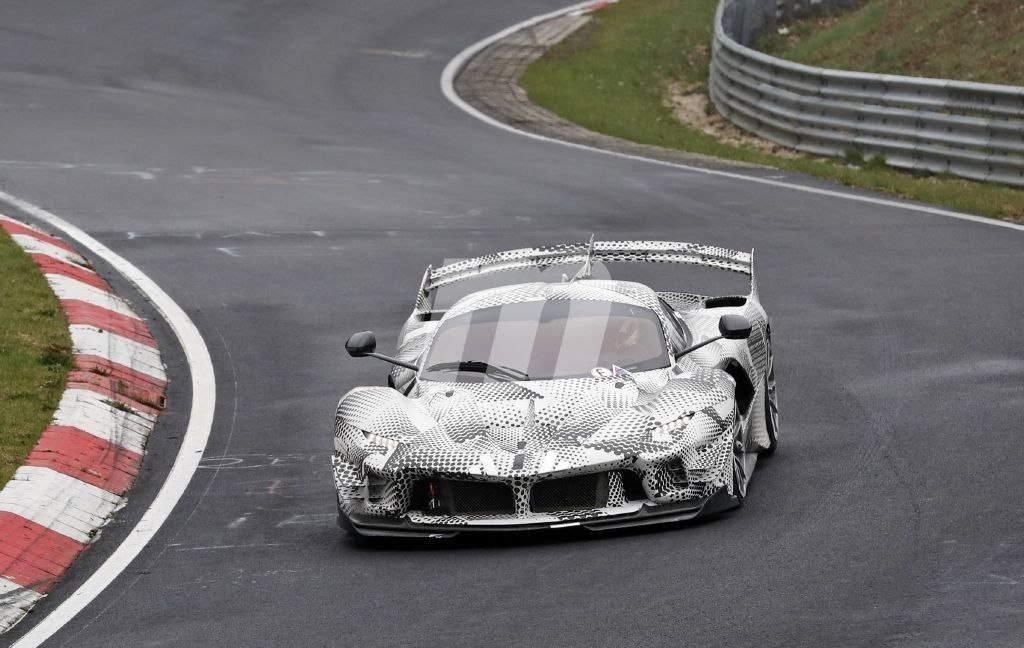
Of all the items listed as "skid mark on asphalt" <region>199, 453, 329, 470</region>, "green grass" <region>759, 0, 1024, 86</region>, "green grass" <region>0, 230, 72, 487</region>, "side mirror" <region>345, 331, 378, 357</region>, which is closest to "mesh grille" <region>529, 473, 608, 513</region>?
"side mirror" <region>345, 331, 378, 357</region>

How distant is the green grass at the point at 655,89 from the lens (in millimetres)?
19312

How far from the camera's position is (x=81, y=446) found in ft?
34.3

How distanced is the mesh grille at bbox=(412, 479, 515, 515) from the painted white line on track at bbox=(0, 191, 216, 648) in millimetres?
1522

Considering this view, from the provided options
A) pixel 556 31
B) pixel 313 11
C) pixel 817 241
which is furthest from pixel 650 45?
pixel 817 241

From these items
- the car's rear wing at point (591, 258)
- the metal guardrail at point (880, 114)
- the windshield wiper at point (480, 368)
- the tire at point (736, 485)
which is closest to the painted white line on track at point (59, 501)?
the windshield wiper at point (480, 368)

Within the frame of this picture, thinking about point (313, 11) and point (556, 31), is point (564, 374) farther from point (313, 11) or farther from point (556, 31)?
point (313, 11)

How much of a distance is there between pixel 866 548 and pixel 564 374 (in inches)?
82.4

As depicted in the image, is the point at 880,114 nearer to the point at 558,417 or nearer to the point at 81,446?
the point at 81,446

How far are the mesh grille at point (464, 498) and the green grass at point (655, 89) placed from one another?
10606mm

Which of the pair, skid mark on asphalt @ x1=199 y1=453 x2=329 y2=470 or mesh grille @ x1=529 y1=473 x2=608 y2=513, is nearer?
mesh grille @ x1=529 y1=473 x2=608 y2=513

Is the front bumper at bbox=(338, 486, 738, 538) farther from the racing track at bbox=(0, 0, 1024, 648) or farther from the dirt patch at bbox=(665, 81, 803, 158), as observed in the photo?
the dirt patch at bbox=(665, 81, 803, 158)

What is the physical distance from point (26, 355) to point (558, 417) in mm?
5210

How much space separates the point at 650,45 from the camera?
32625mm

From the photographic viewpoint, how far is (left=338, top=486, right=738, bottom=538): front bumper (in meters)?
8.20
